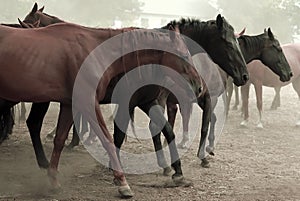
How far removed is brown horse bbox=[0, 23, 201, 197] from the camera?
4301 mm

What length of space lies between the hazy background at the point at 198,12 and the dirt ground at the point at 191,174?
13281 mm

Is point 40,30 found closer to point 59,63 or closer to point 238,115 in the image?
point 59,63

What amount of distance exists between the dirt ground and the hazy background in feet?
43.6

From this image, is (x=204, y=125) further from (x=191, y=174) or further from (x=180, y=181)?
(x=180, y=181)

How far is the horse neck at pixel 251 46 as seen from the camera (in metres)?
7.12

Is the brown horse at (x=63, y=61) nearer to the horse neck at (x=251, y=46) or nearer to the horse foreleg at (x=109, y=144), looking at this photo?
the horse foreleg at (x=109, y=144)

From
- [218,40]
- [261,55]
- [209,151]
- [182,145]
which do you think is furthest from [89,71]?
[261,55]

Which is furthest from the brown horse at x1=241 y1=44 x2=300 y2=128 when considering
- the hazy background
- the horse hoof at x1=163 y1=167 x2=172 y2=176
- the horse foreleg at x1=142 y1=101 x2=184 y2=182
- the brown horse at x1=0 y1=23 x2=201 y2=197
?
the hazy background

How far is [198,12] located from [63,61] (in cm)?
3060

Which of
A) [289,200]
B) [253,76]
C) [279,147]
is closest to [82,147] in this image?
[279,147]

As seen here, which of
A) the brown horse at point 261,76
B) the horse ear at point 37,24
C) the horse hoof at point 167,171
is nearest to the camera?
the horse hoof at point 167,171

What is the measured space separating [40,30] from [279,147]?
4.45 m

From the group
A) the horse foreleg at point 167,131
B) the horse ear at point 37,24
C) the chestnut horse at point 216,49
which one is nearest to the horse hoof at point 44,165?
the chestnut horse at point 216,49

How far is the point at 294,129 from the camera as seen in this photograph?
30.4 feet
